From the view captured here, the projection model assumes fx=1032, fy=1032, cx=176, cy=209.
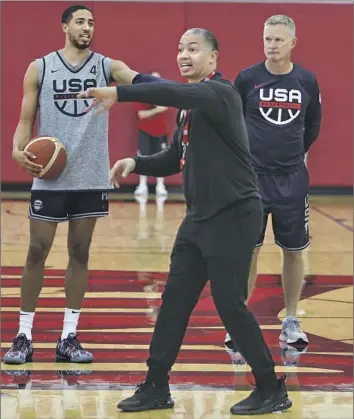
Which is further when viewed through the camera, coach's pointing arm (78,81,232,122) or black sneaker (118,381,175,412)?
black sneaker (118,381,175,412)

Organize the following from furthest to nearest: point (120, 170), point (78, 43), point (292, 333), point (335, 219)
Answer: point (335, 219) → point (292, 333) → point (78, 43) → point (120, 170)

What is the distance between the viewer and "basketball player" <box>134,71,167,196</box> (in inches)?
618

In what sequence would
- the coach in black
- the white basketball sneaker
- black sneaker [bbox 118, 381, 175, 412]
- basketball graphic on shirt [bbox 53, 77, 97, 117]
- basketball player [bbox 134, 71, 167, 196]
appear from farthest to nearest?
basketball player [bbox 134, 71, 167, 196], the white basketball sneaker, basketball graphic on shirt [bbox 53, 77, 97, 117], black sneaker [bbox 118, 381, 175, 412], the coach in black

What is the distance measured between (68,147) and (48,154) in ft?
0.66

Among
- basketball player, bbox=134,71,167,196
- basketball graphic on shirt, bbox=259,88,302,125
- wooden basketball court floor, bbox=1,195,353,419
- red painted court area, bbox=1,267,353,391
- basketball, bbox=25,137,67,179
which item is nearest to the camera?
wooden basketball court floor, bbox=1,195,353,419

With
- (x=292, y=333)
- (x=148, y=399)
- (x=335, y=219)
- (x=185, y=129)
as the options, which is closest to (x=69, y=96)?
(x=185, y=129)

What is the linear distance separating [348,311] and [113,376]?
238 centimetres

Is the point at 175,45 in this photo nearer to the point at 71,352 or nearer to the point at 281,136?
the point at 281,136

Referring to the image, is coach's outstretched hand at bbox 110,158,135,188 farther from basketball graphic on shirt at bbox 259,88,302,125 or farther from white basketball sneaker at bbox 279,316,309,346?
white basketball sneaker at bbox 279,316,309,346

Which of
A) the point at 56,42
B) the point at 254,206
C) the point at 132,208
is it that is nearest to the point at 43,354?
the point at 254,206

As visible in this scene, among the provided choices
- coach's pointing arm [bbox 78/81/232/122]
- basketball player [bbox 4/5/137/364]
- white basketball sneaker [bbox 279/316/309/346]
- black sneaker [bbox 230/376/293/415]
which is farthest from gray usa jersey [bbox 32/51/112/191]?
black sneaker [bbox 230/376/293/415]

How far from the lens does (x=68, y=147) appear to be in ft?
19.1

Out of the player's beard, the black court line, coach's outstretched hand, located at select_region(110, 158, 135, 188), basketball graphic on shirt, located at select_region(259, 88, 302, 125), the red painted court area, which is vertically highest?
the player's beard

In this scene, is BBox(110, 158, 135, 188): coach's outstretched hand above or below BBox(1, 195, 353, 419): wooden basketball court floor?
above
